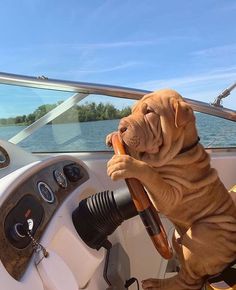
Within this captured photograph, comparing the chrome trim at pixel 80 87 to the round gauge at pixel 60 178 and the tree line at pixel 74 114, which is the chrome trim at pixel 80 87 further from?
the round gauge at pixel 60 178

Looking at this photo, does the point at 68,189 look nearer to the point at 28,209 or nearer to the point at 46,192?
the point at 46,192

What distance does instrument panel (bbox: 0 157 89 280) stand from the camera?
1.16 meters

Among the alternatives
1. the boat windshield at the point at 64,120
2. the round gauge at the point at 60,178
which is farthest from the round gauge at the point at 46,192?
the boat windshield at the point at 64,120

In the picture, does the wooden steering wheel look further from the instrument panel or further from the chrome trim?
the chrome trim

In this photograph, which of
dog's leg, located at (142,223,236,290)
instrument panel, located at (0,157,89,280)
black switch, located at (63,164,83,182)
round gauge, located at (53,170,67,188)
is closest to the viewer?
instrument panel, located at (0,157,89,280)

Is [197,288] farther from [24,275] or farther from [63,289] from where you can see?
[24,275]

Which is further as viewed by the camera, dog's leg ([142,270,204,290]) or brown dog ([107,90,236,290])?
dog's leg ([142,270,204,290])

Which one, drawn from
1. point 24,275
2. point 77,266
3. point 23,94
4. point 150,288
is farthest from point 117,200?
point 23,94

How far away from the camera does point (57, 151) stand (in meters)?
2.67

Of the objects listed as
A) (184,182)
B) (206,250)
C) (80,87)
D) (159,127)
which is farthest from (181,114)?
(80,87)

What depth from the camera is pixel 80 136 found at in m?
2.66

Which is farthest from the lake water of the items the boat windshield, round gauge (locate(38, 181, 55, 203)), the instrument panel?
round gauge (locate(38, 181, 55, 203))

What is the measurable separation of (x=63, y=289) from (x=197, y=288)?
1.96ft

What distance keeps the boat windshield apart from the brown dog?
43.2 inches
